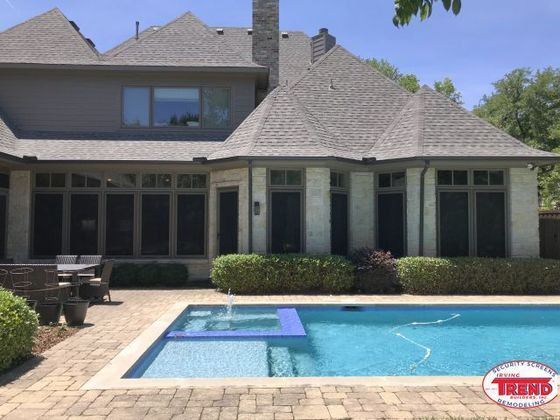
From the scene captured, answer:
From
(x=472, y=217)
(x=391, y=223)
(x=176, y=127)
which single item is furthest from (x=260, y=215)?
(x=472, y=217)

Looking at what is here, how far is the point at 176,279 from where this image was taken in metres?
13.4

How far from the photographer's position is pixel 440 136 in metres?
13.6

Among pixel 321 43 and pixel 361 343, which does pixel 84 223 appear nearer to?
pixel 361 343

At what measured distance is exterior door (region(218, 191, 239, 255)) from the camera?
13.3 meters

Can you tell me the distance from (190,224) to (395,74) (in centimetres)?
2983

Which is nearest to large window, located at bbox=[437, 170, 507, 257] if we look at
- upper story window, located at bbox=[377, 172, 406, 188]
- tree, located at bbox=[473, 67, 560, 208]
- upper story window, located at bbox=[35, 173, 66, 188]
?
upper story window, located at bbox=[377, 172, 406, 188]

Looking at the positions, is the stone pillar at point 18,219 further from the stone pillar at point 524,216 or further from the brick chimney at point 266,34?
the stone pillar at point 524,216

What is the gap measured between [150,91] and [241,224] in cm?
608

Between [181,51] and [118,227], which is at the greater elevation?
[181,51]

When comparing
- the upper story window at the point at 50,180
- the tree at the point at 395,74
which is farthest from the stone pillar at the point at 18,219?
the tree at the point at 395,74

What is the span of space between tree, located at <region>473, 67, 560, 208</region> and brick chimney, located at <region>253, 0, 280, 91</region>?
1045 inches

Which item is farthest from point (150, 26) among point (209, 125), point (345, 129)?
point (345, 129)

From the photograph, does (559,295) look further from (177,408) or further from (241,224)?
(177,408)

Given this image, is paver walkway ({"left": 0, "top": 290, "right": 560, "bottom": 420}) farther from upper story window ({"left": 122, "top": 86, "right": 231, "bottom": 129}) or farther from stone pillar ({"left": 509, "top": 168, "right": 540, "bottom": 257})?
upper story window ({"left": 122, "top": 86, "right": 231, "bottom": 129})
